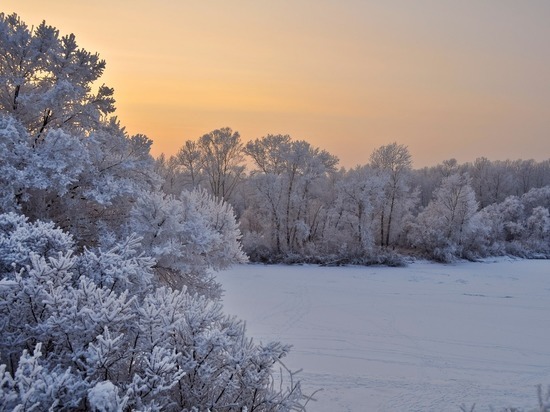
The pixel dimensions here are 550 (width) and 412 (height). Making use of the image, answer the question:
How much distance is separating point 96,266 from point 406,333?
42.1 feet

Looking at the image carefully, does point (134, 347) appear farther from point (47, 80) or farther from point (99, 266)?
point (47, 80)

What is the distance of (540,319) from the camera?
17.7 meters

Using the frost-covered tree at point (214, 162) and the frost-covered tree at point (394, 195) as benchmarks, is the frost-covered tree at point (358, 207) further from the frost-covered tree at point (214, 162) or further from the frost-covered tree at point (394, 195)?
the frost-covered tree at point (214, 162)

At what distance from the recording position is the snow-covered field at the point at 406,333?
10289 millimetres

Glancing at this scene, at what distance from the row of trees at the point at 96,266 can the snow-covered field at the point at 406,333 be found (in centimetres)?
232

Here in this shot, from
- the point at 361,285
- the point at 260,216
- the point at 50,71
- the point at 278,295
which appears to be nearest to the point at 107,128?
the point at 50,71

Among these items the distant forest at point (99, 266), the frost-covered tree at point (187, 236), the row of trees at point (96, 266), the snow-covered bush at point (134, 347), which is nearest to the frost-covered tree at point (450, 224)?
the distant forest at point (99, 266)

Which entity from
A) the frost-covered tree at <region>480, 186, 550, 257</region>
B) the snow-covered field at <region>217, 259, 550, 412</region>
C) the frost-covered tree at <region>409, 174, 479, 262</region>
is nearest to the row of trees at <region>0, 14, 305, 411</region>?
the snow-covered field at <region>217, 259, 550, 412</region>

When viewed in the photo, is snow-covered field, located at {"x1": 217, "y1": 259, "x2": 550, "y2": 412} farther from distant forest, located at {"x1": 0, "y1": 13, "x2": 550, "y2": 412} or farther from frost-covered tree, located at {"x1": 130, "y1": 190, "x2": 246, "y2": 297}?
frost-covered tree, located at {"x1": 130, "y1": 190, "x2": 246, "y2": 297}

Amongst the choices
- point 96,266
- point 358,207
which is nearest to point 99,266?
point 96,266

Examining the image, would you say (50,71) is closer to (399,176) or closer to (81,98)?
(81,98)

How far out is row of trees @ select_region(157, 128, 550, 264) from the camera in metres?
36.0

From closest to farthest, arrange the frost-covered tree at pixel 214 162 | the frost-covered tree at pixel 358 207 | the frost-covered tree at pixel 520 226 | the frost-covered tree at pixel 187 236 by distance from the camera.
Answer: the frost-covered tree at pixel 187 236 → the frost-covered tree at pixel 358 207 → the frost-covered tree at pixel 520 226 → the frost-covered tree at pixel 214 162

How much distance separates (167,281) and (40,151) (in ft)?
10.7
